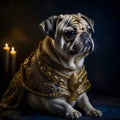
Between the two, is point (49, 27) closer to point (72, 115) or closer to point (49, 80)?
point (49, 80)

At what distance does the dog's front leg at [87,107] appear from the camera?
1.35 meters

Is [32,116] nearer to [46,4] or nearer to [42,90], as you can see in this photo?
[42,90]

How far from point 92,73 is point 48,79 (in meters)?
0.44

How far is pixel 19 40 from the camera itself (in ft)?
5.62

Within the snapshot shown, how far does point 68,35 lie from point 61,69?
0.13 meters

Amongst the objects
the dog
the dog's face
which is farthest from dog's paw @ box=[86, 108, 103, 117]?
the dog's face

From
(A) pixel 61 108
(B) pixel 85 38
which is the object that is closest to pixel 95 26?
(B) pixel 85 38

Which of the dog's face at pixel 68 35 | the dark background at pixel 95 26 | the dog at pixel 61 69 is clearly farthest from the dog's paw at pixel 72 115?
the dark background at pixel 95 26

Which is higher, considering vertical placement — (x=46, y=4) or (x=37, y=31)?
(x=46, y=4)

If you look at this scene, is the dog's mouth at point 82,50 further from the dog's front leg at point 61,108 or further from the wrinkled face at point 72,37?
the dog's front leg at point 61,108

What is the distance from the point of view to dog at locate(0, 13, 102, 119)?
51.1 inches

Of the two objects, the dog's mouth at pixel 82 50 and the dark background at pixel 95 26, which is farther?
the dark background at pixel 95 26

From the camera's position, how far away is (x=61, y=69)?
1333 mm

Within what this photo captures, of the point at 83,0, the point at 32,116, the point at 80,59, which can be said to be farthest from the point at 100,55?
the point at 32,116
